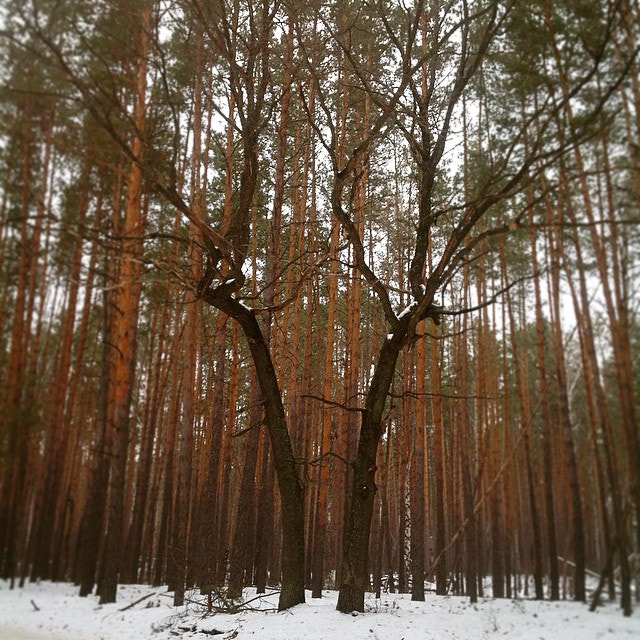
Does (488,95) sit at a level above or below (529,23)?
above

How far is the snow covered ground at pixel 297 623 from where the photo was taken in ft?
14.2

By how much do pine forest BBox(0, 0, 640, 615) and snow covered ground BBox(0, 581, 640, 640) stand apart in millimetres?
312

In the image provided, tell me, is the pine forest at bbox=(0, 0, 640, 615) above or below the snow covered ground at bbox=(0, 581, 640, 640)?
above

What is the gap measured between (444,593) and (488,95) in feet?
33.7

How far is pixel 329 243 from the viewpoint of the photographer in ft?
31.2

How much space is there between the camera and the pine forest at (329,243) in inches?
163

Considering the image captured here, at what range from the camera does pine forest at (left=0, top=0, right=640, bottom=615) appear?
413 cm

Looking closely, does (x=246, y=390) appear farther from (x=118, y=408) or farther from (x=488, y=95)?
(x=488, y=95)

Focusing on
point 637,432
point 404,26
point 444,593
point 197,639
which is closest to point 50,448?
point 197,639

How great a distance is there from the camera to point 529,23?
5293mm

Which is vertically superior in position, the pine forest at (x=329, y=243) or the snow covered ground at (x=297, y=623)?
the pine forest at (x=329, y=243)

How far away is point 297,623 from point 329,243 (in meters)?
6.19

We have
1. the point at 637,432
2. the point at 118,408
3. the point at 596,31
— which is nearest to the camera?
the point at 637,432

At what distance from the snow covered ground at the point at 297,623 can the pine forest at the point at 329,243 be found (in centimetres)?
31
